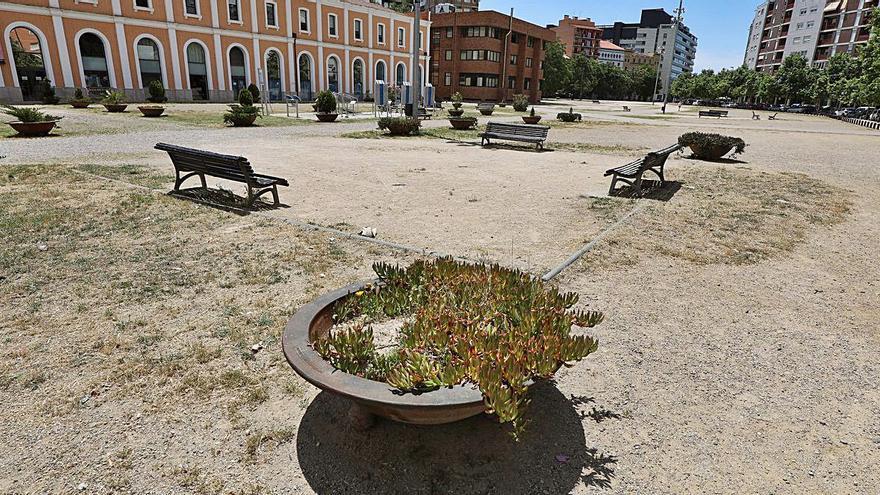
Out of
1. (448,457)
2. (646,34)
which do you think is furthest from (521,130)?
(646,34)

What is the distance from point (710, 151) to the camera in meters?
13.7

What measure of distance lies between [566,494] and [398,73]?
5902cm

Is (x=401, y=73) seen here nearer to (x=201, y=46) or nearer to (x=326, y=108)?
(x=201, y=46)

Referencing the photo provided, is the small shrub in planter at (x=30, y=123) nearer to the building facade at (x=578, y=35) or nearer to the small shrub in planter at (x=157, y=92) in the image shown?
the small shrub in planter at (x=157, y=92)

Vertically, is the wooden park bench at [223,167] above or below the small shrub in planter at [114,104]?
below

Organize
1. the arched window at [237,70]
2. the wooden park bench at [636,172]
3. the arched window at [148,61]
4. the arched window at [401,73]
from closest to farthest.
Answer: the wooden park bench at [636,172] < the arched window at [148,61] < the arched window at [237,70] < the arched window at [401,73]

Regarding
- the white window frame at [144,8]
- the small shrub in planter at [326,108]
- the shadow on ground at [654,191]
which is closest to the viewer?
the shadow on ground at [654,191]

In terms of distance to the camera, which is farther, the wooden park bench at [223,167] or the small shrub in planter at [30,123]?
the small shrub in planter at [30,123]

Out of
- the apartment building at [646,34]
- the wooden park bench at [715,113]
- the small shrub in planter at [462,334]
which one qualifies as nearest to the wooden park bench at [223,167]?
the small shrub in planter at [462,334]

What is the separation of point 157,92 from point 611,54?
136534mm

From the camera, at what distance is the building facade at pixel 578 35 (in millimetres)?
125938

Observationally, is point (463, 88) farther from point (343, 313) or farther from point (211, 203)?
point (343, 313)

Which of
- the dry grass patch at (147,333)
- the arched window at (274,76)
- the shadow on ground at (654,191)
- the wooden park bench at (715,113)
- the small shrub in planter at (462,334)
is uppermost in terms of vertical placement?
the arched window at (274,76)

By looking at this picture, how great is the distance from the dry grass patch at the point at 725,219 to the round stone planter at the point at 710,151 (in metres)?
2.46
